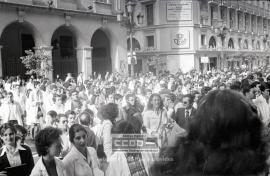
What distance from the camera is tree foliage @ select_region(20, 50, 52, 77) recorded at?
20547mm

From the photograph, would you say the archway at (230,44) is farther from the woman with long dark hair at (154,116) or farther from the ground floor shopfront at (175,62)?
the woman with long dark hair at (154,116)

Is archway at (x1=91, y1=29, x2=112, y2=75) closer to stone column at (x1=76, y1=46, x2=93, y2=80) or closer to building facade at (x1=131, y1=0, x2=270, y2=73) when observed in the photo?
stone column at (x1=76, y1=46, x2=93, y2=80)

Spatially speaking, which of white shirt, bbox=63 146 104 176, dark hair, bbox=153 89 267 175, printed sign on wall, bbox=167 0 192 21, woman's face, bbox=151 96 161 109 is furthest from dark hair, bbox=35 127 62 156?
printed sign on wall, bbox=167 0 192 21

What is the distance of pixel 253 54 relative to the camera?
55.0 meters

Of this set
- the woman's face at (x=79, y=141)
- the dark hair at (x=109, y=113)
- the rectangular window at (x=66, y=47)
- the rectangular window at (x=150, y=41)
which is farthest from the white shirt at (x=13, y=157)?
the rectangular window at (x=150, y=41)

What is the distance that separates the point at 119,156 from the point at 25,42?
25.1m

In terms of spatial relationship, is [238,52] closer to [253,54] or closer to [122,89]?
[253,54]

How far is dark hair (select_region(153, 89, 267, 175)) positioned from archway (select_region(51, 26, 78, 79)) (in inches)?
972

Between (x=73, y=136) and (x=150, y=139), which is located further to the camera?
(x=150, y=139)

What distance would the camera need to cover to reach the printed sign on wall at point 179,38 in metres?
40.3

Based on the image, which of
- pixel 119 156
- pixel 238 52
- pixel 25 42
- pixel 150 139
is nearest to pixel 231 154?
pixel 119 156

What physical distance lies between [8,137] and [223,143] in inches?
140

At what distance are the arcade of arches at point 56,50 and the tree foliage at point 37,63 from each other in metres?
1.92

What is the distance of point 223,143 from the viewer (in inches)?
75.3
